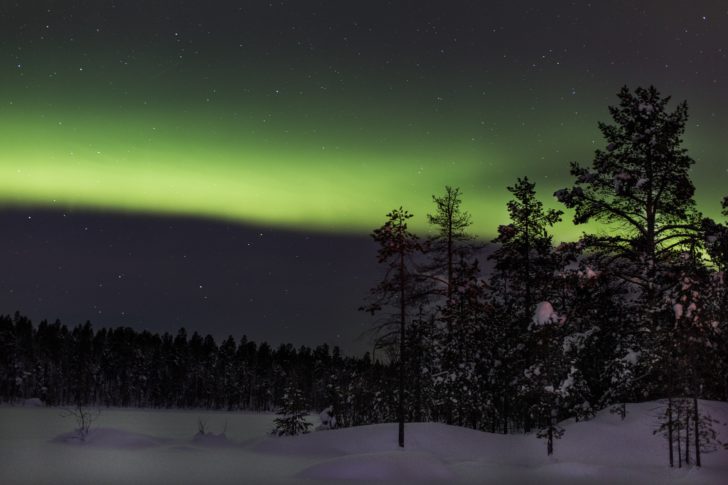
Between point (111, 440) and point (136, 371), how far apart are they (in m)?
112

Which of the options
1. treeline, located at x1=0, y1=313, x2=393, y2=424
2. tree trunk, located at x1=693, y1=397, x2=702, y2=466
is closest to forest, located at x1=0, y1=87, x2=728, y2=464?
tree trunk, located at x1=693, y1=397, x2=702, y2=466

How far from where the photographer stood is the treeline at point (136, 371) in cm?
13312

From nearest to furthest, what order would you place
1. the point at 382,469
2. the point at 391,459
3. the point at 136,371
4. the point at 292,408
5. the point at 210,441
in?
the point at 382,469
the point at 391,459
the point at 210,441
the point at 292,408
the point at 136,371

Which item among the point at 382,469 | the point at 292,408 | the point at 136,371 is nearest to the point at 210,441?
the point at 292,408

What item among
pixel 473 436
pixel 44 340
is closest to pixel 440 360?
pixel 473 436

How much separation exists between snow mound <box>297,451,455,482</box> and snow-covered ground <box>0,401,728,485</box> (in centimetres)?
4

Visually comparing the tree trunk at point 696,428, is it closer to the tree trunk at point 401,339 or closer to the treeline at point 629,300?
the treeline at point 629,300

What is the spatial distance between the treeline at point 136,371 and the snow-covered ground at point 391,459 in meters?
92.7

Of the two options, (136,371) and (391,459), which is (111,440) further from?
(136,371)

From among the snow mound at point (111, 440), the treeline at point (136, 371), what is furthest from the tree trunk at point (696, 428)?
the treeline at point (136, 371)

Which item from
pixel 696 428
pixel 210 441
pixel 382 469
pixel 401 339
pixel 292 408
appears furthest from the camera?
pixel 292 408

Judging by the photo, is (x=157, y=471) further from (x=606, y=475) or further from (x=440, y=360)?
(x=440, y=360)

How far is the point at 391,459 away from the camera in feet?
91.1

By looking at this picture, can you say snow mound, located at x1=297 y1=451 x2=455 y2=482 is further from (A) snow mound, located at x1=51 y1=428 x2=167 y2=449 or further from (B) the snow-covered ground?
(A) snow mound, located at x1=51 y1=428 x2=167 y2=449
